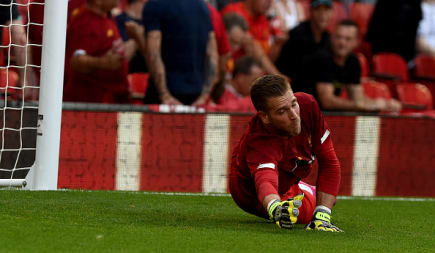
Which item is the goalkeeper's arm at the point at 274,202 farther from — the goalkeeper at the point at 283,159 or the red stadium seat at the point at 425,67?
the red stadium seat at the point at 425,67

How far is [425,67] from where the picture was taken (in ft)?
41.3

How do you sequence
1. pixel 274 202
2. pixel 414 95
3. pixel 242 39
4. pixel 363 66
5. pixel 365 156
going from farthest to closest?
pixel 363 66, pixel 414 95, pixel 242 39, pixel 365 156, pixel 274 202

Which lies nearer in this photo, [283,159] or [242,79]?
[283,159]

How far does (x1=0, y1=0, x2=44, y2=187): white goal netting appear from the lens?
726 cm

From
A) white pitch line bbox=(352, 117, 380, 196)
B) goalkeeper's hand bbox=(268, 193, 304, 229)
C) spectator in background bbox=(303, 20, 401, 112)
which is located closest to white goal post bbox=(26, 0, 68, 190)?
goalkeeper's hand bbox=(268, 193, 304, 229)

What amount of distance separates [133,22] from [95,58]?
33.7 inches

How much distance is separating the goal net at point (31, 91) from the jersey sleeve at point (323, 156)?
7.33 feet

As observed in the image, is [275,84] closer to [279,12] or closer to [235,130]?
[235,130]

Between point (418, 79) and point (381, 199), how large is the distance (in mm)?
5053

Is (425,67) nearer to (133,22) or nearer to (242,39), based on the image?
(242,39)

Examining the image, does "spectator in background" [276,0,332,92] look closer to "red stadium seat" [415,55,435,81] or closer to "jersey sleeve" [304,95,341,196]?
"red stadium seat" [415,55,435,81]

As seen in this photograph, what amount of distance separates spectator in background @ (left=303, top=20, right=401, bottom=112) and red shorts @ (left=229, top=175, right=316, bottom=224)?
385 centimetres

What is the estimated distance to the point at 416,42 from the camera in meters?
12.6

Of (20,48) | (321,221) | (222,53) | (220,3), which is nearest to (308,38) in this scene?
(222,53)
